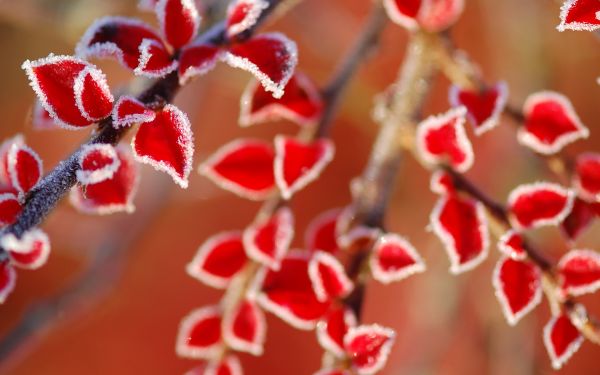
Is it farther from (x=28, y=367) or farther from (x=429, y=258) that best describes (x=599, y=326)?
(x=28, y=367)

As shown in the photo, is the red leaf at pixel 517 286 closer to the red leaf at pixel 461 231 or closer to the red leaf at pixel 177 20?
the red leaf at pixel 461 231

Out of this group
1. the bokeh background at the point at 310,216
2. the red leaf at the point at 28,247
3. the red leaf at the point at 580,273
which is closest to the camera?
the red leaf at the point at 28,247

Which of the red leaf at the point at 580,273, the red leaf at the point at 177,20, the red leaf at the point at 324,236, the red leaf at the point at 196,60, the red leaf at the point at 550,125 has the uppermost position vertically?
the red leaf at the point at 177,20

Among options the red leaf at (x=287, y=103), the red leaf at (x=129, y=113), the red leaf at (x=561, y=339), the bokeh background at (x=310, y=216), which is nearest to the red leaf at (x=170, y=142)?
the red leaf at (x=129, y=113)

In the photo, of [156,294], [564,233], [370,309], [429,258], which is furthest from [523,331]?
[156,294]

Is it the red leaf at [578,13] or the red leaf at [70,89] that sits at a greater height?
the red leaf at [70,89]
